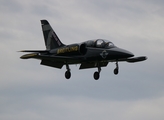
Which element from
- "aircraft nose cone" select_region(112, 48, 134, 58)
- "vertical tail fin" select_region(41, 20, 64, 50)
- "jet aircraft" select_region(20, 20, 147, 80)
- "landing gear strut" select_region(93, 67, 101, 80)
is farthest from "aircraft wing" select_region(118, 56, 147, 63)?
"vertical tail fin" select_region(41, 20, 64, 50)

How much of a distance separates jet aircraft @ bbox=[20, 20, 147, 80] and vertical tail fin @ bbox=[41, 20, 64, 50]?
72 cm

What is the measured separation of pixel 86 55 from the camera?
42469 millimetres

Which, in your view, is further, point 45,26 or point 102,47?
point 45,26

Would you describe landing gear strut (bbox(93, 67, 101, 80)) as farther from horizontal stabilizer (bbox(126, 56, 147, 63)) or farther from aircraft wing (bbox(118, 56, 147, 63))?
horizontal stabilizer (bbox(126, 56, 147, 63))

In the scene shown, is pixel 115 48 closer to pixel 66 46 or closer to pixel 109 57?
pixel 109 57

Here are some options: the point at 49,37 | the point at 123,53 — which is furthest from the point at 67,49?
the point at 123,53

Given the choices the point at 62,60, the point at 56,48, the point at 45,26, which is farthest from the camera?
the point at 45,26

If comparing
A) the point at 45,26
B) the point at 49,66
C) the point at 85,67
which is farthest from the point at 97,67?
the point at 45,26

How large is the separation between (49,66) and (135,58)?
897cm

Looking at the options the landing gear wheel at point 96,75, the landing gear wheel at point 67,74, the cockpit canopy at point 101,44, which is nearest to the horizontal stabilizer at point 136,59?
the landing gear wheel at point 96,75

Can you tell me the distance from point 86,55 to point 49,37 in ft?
28.4

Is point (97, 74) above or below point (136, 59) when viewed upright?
below

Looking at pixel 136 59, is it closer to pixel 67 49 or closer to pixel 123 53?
pixel 123 53

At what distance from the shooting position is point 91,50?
4219 cm
